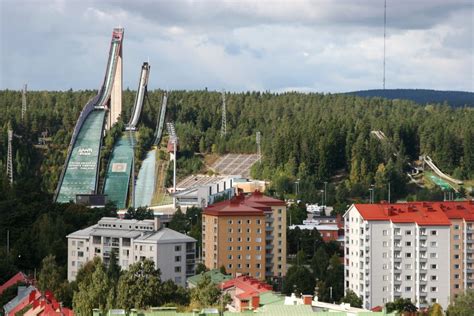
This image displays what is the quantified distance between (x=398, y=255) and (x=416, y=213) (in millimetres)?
1805

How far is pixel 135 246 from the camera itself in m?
54.8

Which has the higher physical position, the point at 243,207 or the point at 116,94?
the point at 116,94

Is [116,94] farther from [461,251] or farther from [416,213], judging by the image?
[461,251]

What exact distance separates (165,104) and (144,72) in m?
4.70

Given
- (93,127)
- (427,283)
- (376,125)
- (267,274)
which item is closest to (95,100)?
(93,127)

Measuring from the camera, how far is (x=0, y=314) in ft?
129

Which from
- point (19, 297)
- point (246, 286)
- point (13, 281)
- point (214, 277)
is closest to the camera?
point (19, 297)

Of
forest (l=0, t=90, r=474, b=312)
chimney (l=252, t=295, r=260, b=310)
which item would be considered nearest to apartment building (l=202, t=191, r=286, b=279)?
forest (l=0, t=90, r=474, b=312)

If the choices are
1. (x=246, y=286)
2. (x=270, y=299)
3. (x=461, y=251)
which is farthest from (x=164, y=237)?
(x=270, y=299)

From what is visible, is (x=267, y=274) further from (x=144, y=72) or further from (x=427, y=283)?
(x=144, y=72)

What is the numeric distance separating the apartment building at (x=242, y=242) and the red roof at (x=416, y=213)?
5.76m

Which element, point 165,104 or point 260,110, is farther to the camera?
point 260,110

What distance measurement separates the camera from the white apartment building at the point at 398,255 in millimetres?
52594

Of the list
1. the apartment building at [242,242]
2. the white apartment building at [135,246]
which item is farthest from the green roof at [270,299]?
the apartment building at [242,242]
